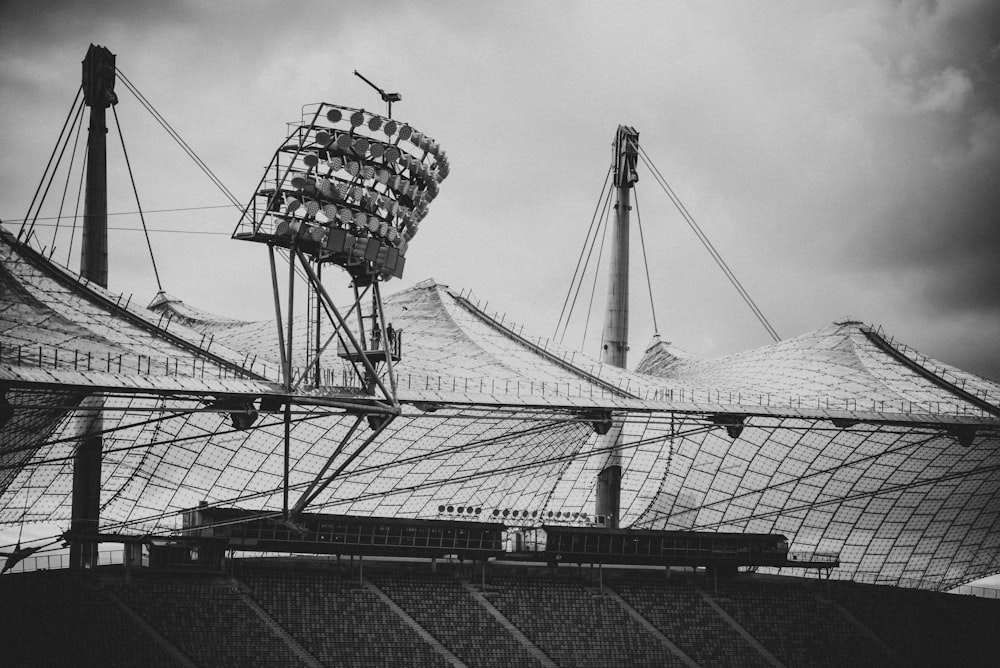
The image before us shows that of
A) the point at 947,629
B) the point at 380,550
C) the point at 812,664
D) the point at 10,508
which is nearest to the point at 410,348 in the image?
the point at 380,550

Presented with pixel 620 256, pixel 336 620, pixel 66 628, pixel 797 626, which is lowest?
pixel 797 626

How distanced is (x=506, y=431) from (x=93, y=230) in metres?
21.3

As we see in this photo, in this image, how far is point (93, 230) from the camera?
181 feet

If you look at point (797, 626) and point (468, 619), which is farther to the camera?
point (797, 626)

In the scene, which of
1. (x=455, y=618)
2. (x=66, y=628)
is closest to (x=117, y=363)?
(x=66, y=628)

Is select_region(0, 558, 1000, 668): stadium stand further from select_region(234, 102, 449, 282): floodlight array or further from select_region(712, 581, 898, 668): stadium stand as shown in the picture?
select_region(234, 102, 449, 282): floodlight array

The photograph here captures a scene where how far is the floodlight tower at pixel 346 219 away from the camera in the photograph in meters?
45.4

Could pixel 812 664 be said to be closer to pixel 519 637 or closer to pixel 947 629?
pixel 947 629

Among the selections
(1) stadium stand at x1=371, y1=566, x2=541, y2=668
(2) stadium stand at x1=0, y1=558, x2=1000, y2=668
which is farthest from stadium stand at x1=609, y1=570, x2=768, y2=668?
(1) stadium stand at x1=371, y1=566, x2=541, y2=668

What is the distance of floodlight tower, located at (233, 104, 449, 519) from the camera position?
1789 inches

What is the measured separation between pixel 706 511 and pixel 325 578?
23.7 metres

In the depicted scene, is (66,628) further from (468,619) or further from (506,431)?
(506,431)

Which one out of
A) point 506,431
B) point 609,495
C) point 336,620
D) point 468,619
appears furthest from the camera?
point 609,495

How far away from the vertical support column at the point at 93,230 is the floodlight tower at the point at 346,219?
977 centimetres
